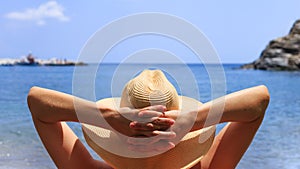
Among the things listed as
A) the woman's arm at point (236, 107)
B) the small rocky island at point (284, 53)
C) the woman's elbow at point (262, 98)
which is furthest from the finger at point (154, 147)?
the small rocky island at point (284, 53)

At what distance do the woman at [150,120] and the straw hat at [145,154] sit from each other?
8cm

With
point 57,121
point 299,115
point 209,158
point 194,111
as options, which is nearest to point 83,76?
point 57,121

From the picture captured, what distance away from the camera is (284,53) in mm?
52000

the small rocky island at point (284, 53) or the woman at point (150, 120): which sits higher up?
the woman at point (150, 120)

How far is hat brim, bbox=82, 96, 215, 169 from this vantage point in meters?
1.97

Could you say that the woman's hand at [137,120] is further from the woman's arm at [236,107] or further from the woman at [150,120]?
the woman's arm at [236,107]

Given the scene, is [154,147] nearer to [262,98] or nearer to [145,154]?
[145,154]

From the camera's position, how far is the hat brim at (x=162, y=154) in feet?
6.48

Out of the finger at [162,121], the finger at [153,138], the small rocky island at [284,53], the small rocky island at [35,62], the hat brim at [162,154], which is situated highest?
the finger at [162,121]

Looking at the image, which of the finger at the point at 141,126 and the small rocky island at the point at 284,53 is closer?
the finger at the point at 141,126

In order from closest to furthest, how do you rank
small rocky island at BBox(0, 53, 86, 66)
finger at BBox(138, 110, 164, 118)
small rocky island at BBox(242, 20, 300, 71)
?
finger at BBox(138, 110, 164, 118) → small rocky island at BBox(242, 20, 300, 71) → small rocky island at BBox(0, 53, 86, 66)

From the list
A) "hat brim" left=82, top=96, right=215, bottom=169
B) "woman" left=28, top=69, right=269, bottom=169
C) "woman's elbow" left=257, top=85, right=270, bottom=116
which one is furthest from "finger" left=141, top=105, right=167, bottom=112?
"woman's elbow" left=257, top=85, right=270, bottom=116

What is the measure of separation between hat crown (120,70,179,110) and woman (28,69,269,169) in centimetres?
7

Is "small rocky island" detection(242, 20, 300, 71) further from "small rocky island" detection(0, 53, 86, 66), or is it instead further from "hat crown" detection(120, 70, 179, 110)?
"hat crown" detection(120, 70, 179, 110)
